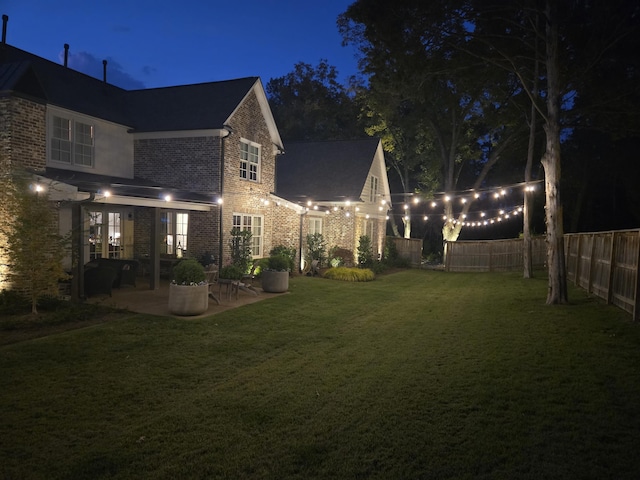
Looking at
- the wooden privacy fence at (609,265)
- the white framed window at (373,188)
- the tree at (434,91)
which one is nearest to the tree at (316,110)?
the tree at (434,91)

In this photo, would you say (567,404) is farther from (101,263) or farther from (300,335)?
(101,263)

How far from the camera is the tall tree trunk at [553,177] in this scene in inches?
479

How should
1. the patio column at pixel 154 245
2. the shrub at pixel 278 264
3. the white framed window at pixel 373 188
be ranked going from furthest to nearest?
the white framed window at pixel 373 188
the shrub at pixel 278 264
the patio column at pixel 154 245

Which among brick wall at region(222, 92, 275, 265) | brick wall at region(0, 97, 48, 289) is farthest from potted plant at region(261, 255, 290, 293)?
brick wall at region(0, 97, 48, 289)

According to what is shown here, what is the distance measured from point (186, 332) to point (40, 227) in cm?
358

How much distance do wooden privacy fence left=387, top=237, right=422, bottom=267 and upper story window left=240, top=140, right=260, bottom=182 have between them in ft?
41.8

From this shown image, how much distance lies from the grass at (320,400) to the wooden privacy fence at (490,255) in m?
16.3

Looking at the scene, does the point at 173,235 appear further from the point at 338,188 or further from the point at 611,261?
the point at 611,261

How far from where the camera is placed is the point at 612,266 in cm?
1134

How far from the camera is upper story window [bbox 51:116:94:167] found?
12.9 m

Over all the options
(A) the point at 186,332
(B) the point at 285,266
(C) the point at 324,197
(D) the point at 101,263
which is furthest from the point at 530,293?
(D) the point at 101,263

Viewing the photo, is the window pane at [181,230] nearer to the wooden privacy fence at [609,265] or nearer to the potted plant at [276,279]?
the potted plant at [276,279]

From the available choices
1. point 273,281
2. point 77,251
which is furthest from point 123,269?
point 273,281

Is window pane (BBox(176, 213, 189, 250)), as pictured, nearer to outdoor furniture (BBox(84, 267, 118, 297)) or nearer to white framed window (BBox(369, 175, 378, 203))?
outdoor furniture (BBox(84, 267, 118, 297))
